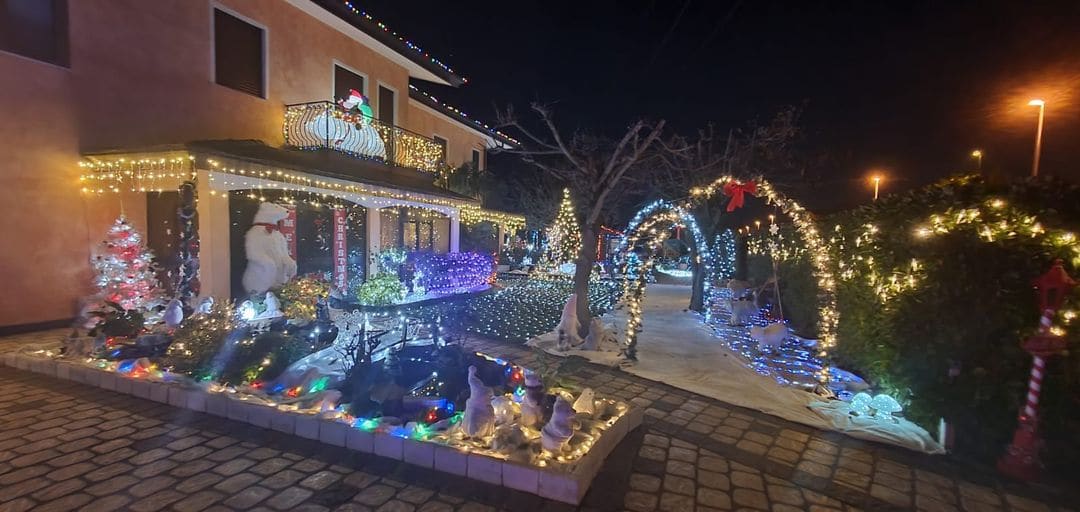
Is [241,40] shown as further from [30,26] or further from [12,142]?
[12,142]

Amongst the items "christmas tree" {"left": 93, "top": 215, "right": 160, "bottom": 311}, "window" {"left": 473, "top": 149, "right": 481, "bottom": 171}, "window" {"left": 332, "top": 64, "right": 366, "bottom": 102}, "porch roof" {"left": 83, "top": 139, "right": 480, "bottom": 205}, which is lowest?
"christmas tree" {"left": 93, "top": 215, "right": 160, "bottom": 311}

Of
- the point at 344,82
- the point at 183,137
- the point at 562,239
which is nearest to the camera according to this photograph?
the point at 183,137

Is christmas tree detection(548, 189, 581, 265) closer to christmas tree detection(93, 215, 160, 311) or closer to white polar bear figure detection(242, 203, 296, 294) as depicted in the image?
A: white polar bear figure detection(242, 203, 296, 294)

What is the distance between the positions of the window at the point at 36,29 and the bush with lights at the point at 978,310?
486 inches

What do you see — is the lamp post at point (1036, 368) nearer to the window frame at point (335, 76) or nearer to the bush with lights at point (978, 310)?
the bush with lights at point (978, 310)

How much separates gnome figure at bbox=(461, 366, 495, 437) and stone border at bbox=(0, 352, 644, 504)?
264 mm

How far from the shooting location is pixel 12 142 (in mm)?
7273

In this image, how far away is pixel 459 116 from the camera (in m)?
20.3

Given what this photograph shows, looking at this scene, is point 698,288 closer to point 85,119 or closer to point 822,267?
point 822,267

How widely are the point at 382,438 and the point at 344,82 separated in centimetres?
1262

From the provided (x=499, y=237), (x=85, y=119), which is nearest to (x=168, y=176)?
(x=85, y=119)

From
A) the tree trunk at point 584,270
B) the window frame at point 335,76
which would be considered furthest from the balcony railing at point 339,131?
the tree trunk at point 584,270

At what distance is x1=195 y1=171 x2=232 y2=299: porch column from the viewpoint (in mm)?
8164

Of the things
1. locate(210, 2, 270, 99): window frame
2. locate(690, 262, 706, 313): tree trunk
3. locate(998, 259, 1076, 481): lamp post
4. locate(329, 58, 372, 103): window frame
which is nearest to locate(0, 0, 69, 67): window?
locate(210, 2, 270, 99): window frame
